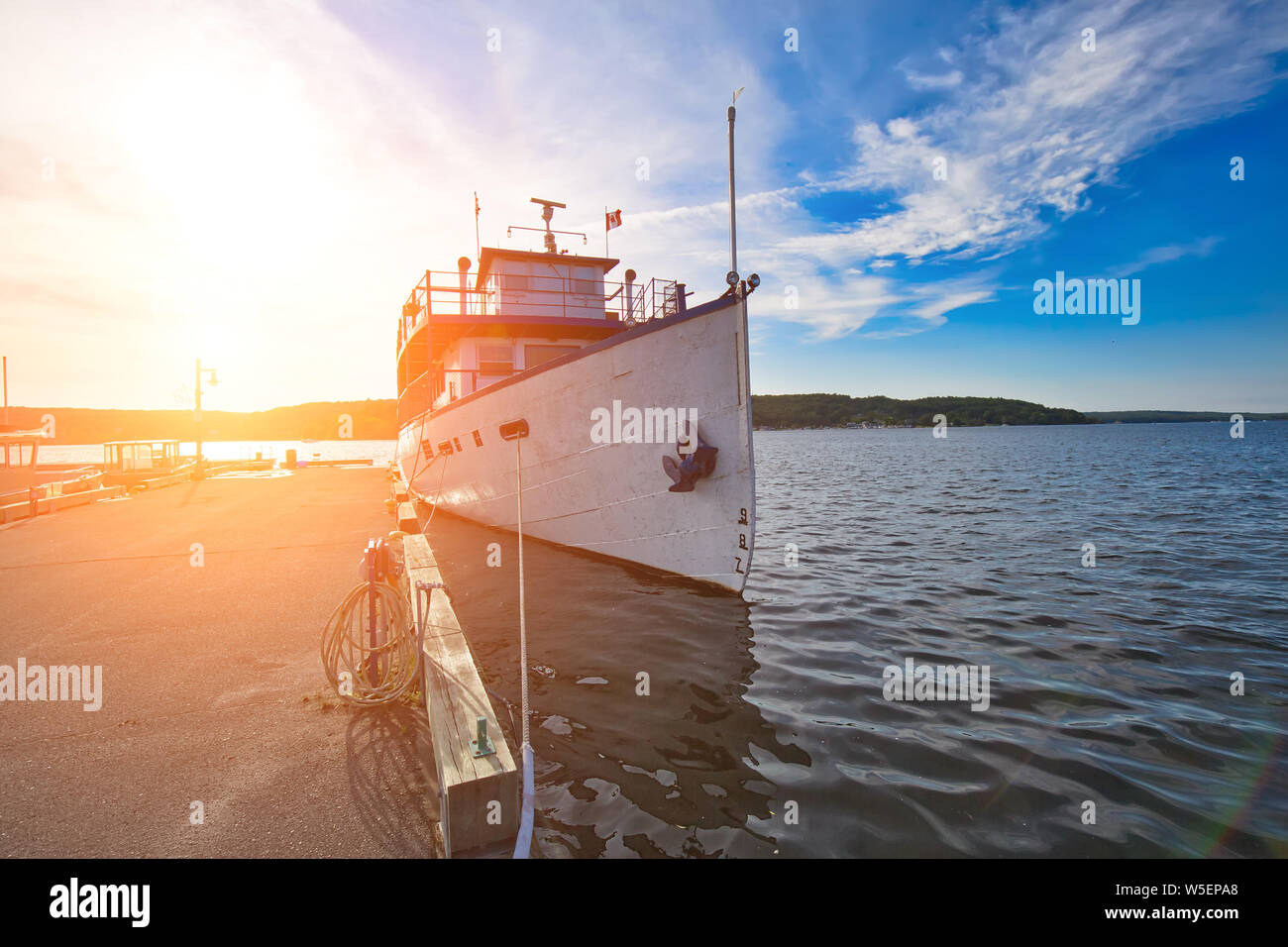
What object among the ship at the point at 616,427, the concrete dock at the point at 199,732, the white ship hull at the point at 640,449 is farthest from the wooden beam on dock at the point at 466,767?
the white ship hull at the point at 640,449

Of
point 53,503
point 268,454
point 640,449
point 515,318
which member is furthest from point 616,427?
point 268,454

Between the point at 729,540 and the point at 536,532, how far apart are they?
4.32 m

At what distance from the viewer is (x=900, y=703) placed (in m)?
5.18

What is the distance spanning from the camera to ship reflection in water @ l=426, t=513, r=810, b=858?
11.2 ft

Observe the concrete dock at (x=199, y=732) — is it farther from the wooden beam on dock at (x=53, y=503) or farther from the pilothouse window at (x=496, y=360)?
the wooden beam on dock at (x=53, y=503)

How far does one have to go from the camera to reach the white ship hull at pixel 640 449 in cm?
786

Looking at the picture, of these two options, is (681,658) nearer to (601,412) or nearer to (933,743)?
(933,743)

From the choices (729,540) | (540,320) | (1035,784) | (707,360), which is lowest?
(1035,784)

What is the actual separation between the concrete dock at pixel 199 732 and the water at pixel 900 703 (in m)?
1.08

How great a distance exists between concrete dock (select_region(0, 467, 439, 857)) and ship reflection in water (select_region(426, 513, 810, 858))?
3.20 feet

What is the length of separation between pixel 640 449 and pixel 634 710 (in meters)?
4.46

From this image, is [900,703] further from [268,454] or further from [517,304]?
[268,454]
